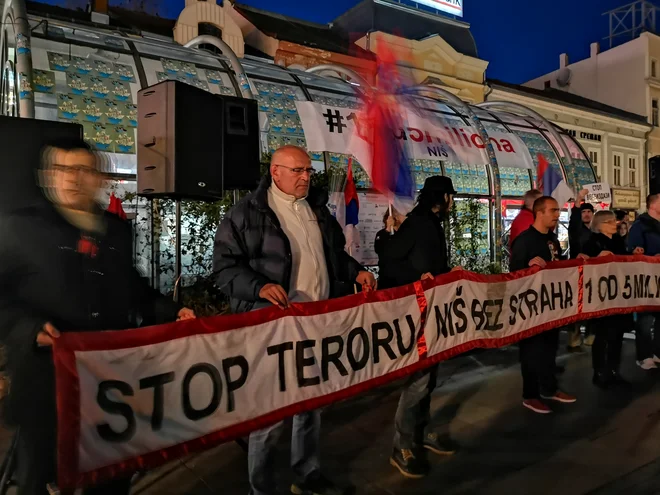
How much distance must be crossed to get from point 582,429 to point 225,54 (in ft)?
18.5

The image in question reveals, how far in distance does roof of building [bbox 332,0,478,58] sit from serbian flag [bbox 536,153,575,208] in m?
11.6

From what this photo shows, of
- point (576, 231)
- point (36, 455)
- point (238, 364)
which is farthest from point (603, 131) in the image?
point (36, 455)

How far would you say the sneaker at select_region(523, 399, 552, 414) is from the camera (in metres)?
4.38

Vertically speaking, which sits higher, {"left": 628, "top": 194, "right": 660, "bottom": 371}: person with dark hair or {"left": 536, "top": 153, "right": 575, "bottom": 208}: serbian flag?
{"left": 536, "top": 153, "right": 575, "bottom": 208}: serbian flag

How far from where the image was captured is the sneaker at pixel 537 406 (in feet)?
14.4

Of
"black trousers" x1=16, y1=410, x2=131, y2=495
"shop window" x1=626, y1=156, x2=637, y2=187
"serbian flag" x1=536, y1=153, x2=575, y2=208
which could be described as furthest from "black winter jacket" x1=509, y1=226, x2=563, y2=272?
"shop window" x1=626, y1=156, x2=637, y2=187

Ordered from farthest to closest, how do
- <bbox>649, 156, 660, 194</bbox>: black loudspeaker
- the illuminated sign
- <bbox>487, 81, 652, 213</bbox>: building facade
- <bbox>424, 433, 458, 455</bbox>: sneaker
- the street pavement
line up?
the illuminated sign, <bbox>487, 81, 652, 213</bbox>: building facade, <bbox>649, 156, 660, 194</bbox>: black loudspeaker, <bbox>424, 433, 458, 455</bbox>: sneaker, the street pavement

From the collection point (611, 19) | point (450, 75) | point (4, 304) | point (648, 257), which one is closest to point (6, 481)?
point (4, 304)

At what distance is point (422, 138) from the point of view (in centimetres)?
763

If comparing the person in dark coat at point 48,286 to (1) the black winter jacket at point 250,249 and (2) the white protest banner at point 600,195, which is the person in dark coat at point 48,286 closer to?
(1) the black winter jacket at point 250,249

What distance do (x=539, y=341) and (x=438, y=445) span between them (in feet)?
5.03

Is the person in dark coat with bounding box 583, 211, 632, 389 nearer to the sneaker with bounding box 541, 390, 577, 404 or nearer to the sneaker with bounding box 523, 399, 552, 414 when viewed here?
the sneaker with bounding box 541, 390, 577, 404

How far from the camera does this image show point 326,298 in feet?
9.96

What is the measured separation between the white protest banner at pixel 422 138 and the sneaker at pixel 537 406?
11.8ft
